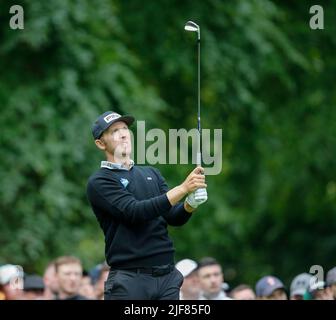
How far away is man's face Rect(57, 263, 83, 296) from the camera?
408 inches

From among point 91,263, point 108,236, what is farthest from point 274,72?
point 108,236

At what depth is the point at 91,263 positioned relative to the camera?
1581cm

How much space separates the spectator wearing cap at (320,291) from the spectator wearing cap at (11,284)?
8.35ft

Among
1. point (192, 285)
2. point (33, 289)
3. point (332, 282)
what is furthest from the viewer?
point (192, 285)

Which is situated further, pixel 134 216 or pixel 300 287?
pixel 300 287

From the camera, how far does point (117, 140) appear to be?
25.4 feet

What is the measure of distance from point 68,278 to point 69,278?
19 millimetres

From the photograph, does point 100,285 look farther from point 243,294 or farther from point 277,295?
point 277,295

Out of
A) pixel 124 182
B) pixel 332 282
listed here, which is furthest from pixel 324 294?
pixel 124 182

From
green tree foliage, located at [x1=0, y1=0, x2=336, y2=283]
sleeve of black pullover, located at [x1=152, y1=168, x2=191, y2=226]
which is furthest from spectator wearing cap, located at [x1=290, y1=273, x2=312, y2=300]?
green tree foliage, located at [x1=0, y1=0, x2=336, y2=283]

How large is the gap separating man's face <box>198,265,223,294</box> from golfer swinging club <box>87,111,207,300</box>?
9.95 feet

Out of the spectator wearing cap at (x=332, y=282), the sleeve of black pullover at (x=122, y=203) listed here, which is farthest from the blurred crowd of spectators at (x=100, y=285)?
the sleeve of black pullover at (x=122, y=203)

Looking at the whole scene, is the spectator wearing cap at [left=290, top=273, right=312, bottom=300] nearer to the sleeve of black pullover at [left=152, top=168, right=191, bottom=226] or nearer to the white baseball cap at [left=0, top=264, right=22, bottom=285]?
the white baseball cap at [left=0, top=264, right=22, bottom=285]

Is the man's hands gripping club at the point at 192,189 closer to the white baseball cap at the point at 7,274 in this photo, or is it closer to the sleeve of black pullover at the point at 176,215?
the sleeve of black pullover at the point at 176,215
